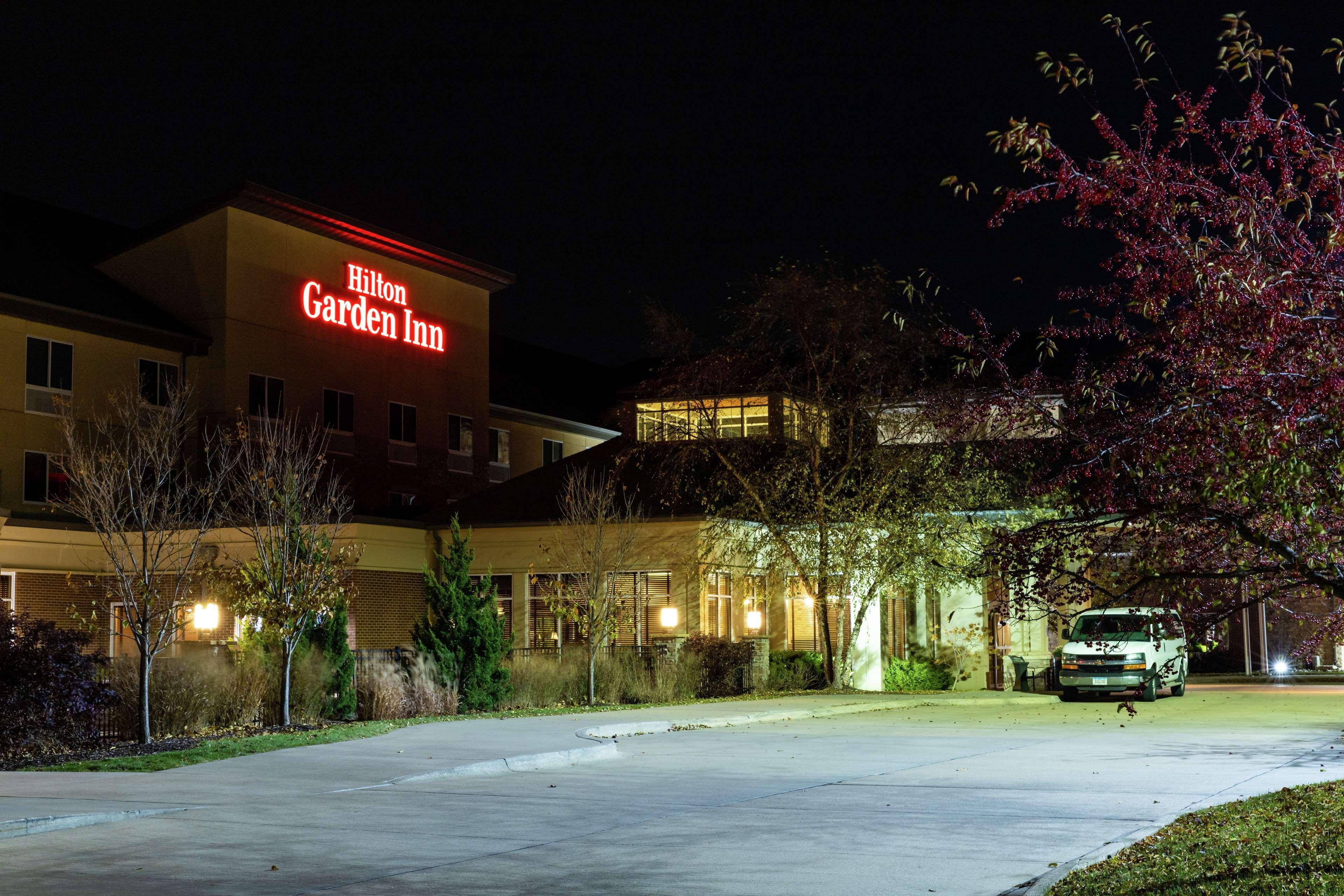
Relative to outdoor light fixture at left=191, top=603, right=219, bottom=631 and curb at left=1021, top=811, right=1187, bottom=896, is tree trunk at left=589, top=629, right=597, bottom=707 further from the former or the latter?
curb at left=1021, top=811, right=1187, bottom=896

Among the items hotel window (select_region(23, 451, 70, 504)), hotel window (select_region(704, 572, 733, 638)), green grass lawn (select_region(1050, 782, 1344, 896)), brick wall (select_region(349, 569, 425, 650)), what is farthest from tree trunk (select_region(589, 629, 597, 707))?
hotel window (select_region(23, 451, 70, 504))

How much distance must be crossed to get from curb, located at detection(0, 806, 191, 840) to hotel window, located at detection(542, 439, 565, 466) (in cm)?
4464

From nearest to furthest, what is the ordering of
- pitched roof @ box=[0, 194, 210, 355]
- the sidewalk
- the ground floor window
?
the sidewalk
the ground floor window
pitched roof @ box=[0, 194, 210, 355]

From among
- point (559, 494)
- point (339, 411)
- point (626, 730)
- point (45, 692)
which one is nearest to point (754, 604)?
point (559, 494)

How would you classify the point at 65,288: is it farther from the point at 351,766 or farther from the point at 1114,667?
the point at 1114,667

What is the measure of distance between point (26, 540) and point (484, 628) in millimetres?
15815

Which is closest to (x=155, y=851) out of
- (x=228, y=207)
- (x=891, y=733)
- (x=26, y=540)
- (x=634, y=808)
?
(x=634, y=808)

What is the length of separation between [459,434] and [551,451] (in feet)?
26.3

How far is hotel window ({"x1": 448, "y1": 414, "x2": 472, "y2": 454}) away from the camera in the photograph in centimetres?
4959

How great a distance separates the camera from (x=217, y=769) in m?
15.4

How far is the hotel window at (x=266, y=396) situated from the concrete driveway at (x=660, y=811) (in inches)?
908

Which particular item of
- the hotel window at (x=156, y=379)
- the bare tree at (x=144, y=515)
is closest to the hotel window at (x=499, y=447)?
the hotel window at (x=156, y=379)

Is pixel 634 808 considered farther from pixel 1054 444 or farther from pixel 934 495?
pixel 934 495

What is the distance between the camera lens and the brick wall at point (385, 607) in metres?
36.2
